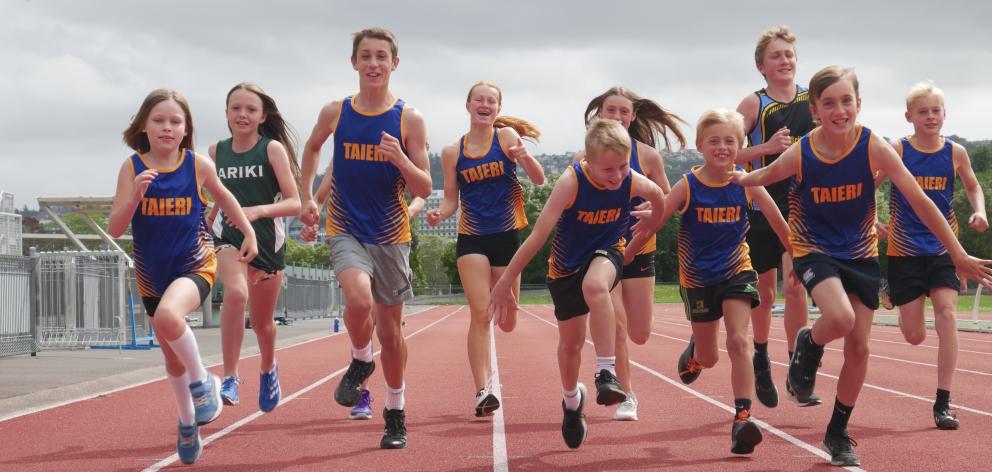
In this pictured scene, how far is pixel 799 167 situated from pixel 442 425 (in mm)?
3418

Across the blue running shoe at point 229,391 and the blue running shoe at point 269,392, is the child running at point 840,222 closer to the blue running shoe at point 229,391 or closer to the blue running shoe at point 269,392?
the blue running shoe at point 269,392

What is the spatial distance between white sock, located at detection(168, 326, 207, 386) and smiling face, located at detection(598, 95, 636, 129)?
3.78m

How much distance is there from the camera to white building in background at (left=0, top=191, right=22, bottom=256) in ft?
74.7

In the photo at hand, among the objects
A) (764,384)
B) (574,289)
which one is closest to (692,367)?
(764,384)

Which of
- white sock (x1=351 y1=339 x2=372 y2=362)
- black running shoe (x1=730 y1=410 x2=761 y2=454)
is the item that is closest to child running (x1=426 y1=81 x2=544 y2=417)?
white sock (x1=351 y1=339 x2=372 y2=362)

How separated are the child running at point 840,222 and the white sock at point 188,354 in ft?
10.9

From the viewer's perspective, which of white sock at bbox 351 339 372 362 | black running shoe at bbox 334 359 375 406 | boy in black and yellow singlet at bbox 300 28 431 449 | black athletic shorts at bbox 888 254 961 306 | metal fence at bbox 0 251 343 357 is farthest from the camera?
metal fence at bbox 0 251 343 357

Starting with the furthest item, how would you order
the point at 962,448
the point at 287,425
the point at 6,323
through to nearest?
1. the point at 6,323
2. the point at 287,425
3. the point at 962,448

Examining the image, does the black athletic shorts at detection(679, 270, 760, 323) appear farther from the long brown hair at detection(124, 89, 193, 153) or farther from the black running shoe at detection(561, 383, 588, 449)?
the long brown hair at detection(124, 89, 193, 153)

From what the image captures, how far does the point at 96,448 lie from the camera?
680 centimetres

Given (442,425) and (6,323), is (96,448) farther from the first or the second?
(6,323)

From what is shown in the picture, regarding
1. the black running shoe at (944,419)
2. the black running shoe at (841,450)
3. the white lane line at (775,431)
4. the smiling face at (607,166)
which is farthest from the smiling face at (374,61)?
the black running shoe at (944,419)

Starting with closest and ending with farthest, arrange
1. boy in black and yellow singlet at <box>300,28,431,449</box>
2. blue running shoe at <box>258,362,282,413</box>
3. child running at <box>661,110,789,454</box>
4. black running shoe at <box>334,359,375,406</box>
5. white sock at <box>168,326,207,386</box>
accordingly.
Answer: white sock at <box>168,326,207,386</box>, child running at <box>661,110,789,454</box>, boy in black and yellow singlet at <box>300,28,431,449</box>, black running shoe at <box>334,359,375,406</box>, blue running shoe at <box>258,362,282,413</box>

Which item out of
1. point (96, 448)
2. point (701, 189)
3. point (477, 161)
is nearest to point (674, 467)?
point (701, 189)
